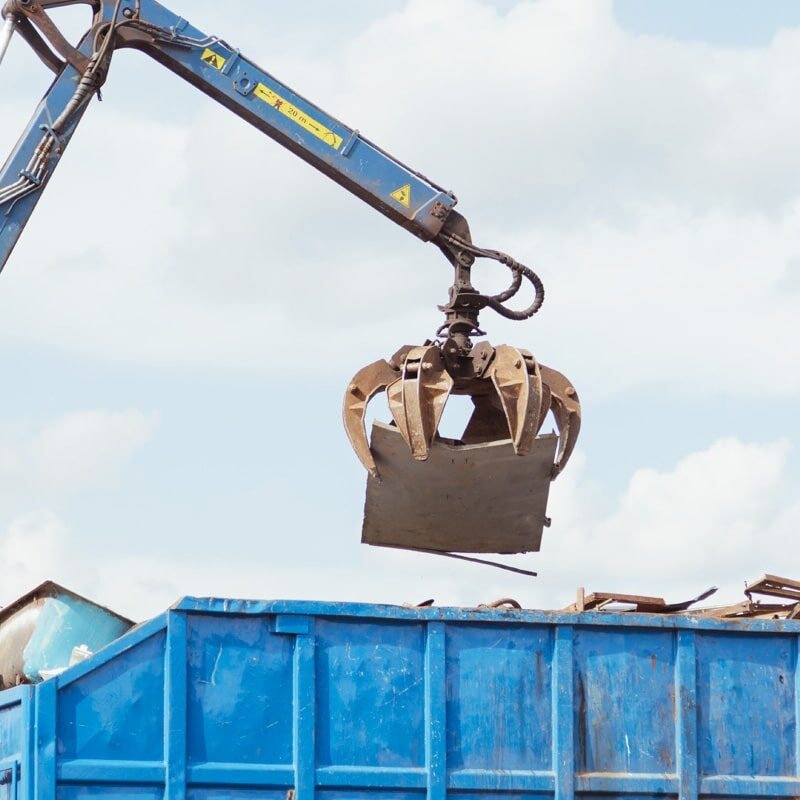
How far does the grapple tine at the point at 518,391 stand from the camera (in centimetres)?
793

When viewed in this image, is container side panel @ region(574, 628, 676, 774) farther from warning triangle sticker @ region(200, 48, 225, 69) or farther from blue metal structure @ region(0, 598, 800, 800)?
warning triangle sticker @ region(200, 48, 225, 69)

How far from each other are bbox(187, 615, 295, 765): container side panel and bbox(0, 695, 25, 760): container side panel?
2.07ft

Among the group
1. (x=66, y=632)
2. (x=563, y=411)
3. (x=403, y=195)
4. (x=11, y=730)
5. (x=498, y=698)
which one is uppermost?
(x=403, y=195)

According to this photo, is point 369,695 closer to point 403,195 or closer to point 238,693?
point 238,693

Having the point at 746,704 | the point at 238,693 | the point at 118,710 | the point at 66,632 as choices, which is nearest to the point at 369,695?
the point at 238,693

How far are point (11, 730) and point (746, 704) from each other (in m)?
3.04

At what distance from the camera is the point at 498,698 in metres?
6.18

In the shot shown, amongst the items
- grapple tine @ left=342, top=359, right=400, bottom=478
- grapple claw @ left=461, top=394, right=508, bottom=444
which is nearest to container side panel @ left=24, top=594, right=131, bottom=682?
grapple tine @ left=342, top=359, right=400, bottom=478

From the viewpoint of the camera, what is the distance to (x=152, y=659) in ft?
19.2

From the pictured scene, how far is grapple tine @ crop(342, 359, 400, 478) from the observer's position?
311 inches

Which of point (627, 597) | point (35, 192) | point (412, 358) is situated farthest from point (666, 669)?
point (35, 192)

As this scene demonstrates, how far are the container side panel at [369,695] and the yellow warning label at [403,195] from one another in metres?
3.09

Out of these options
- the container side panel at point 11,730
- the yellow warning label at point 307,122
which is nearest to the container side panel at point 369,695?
the container side panel at point 11,730

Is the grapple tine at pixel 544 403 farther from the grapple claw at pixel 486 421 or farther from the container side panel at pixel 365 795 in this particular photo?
the container side panel at pixel 365 795
